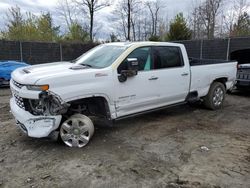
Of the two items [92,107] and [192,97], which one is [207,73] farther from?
[92,107]

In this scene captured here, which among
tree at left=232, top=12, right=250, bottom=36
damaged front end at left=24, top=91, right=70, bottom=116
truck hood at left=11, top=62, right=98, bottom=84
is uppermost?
tree at left=232, top=12, right=250, bottom=36

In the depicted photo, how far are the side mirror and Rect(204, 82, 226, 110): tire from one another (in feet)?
10.3

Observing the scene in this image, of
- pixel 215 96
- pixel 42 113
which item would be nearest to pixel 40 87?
pixel 42 113

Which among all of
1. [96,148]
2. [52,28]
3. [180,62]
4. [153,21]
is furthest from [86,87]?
[153,21]

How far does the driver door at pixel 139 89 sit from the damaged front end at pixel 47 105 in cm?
114

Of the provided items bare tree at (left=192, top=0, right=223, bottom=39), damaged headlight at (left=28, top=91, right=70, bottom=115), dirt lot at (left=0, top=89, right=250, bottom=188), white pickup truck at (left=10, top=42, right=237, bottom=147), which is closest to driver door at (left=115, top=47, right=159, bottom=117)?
white pickup truck at (left=10, top=42, right=237, bottom=147)

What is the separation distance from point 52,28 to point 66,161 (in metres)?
32.9

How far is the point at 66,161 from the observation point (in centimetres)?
430

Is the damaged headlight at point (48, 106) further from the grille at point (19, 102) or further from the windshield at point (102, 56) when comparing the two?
the windshield at point (102, 56)

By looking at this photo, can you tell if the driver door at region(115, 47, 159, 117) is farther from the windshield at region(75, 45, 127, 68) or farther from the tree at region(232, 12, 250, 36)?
the tree at region(232, 12, 250, 36)

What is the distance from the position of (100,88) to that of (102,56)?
1.04m

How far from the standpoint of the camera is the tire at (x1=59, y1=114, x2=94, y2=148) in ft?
15.6

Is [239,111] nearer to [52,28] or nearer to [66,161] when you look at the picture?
[66,161]

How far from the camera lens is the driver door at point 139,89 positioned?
207 inches
